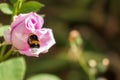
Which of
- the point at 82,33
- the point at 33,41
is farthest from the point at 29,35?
the point at 82,33

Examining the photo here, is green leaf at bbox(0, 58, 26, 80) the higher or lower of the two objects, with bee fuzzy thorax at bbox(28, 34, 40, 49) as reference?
lower

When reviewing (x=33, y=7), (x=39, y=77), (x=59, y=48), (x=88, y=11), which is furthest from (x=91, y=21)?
(x=33, y=7)

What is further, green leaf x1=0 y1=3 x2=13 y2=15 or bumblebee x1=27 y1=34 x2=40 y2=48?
green leaf x1=0 y1=3 x2=13 y2=15

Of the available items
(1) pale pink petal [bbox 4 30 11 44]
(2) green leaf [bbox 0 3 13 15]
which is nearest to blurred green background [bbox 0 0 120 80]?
(2) green leaf [bbox 0 3 13 15]

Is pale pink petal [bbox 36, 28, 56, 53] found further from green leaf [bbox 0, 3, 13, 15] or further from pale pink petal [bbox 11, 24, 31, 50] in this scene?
green leaf [bbox 0, 3, 13, 15]

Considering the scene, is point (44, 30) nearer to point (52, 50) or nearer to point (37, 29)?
point (37, 29)

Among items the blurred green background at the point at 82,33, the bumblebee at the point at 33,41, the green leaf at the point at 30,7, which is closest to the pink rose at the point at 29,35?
the bumblebee at the point at 33,41

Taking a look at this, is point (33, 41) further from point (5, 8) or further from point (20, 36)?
point (5, 8)

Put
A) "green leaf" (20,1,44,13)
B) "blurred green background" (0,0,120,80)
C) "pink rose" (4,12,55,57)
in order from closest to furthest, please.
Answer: "pink rose" (4,12,55,57)
"green leaf" (20,1,44,13)
"blurred green background" (0,0,120,80)

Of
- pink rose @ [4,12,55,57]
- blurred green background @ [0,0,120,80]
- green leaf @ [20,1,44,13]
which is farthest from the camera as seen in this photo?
blurred green background @ [0,0,120,80]
